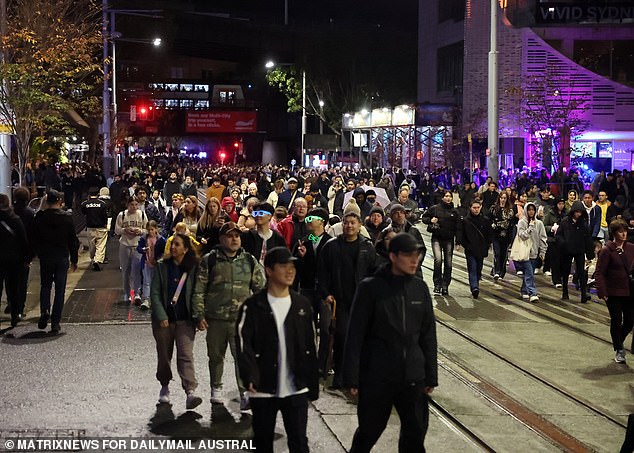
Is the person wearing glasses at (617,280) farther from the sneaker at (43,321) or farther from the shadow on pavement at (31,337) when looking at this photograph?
the sneaker at (43,321)

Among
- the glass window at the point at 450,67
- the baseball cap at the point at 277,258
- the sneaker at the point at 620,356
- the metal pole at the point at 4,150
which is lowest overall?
the sneaker at the point at 620,356

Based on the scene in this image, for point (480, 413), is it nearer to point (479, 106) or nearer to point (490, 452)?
point (490, 452)

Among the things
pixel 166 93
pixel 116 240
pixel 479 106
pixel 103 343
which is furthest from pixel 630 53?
pixel 166 93

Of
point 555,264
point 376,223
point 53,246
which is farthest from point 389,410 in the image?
point 555,264

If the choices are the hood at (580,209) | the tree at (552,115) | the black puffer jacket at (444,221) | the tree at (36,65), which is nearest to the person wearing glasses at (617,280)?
the hood at (580,209)

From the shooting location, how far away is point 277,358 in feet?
19.5

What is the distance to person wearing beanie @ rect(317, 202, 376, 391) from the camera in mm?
9180

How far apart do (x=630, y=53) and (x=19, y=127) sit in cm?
2712

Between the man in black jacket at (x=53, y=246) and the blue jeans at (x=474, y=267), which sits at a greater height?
the man in black jacket at (x=53, y=246)

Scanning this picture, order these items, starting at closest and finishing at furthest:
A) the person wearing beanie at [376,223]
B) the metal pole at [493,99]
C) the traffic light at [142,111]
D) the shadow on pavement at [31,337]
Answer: the shadow on pavement at [31,337] < the person wearing beanie at [376,223] < the metal pole at [493,99] < the traffic light at [142,111]

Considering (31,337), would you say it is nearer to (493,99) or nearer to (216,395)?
(216,395)

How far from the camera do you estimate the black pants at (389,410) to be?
586 cm

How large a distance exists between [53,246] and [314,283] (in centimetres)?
381

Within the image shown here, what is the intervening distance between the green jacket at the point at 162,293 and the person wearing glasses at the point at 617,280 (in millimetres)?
4917
